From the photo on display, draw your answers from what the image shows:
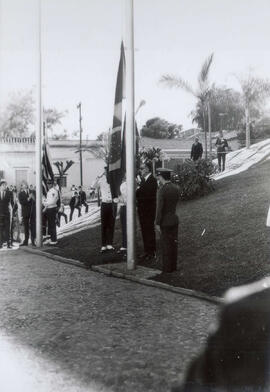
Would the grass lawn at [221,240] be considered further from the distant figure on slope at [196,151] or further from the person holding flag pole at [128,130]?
the distant figure on slope at [196,151]

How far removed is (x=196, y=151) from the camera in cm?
1153

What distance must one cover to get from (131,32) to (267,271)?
443cm

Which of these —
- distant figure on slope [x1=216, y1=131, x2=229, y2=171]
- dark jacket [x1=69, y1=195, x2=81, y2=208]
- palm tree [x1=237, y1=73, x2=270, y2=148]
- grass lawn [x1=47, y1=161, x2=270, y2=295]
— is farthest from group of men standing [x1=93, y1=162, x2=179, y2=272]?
dark jacket [x1=69, y1=195, x2=81, y2=208]

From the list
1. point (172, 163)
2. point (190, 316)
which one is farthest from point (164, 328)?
point (172, 163)

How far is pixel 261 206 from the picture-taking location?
888 cm

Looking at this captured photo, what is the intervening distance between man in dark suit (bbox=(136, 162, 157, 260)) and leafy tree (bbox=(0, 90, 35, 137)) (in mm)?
15203

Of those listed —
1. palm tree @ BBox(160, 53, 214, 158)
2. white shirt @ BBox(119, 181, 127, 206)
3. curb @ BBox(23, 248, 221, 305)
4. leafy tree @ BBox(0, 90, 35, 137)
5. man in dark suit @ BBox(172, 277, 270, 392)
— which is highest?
leafy tree @ BBox(0, 90, 35, 137)

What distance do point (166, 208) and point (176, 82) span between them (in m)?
3.26

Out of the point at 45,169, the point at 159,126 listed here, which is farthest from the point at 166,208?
the point at 159,126

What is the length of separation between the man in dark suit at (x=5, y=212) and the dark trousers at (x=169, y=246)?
551 cm

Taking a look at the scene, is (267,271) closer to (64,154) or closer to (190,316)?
(190,316)

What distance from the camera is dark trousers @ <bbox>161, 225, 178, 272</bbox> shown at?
24.6ft

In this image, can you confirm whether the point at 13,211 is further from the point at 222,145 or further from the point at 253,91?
the point at 253,91

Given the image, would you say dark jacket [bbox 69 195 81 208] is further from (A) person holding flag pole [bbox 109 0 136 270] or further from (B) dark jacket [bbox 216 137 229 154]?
(A) person holding flag pole [bbox 109 0 136 270]
